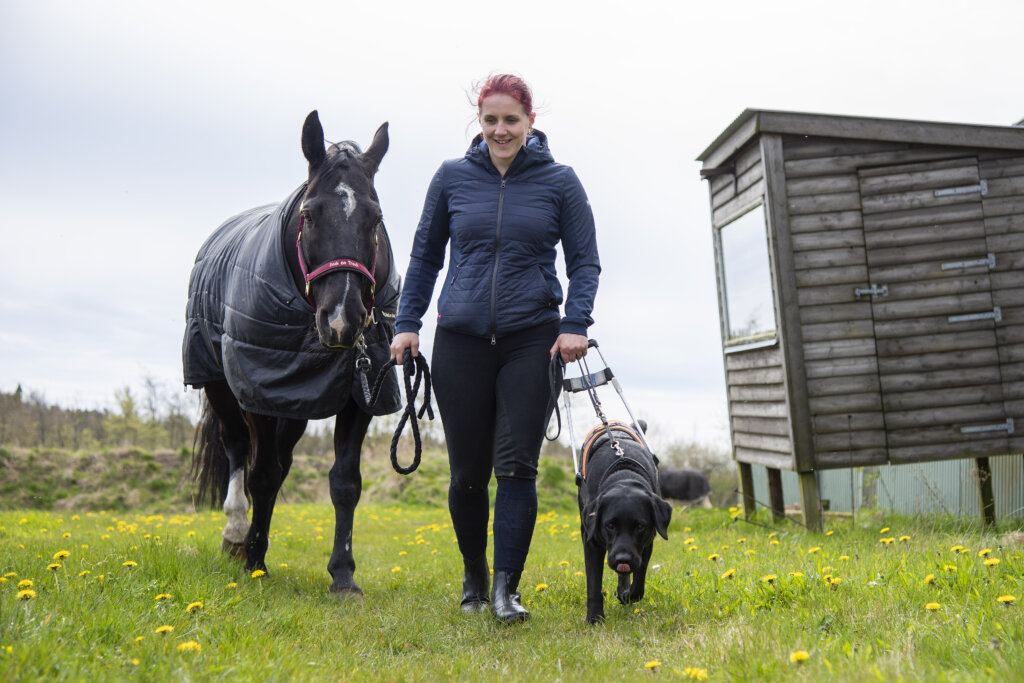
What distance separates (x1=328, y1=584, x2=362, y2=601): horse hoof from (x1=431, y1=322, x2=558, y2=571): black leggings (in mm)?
1070

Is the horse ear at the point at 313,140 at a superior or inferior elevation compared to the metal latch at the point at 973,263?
superior

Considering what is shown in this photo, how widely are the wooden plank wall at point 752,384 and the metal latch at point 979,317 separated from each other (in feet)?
5.36

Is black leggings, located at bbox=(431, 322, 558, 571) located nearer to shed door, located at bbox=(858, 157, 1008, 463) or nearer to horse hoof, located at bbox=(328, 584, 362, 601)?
horse hoof, located at bbox=(328, 584, 362, 601)

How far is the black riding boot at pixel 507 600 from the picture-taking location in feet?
10.8

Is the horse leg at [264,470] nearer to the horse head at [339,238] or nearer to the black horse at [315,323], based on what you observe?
the black horse at [315,323]

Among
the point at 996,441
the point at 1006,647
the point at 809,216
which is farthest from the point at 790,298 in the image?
the point at 1006,647

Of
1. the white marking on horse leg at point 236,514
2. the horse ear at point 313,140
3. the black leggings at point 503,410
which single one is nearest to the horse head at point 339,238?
the horse ear at point 313,140

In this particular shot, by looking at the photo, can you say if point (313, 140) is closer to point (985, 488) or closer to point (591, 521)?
point (591, 521)

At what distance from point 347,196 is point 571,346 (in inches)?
60.4

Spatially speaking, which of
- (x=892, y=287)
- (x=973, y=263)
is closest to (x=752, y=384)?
(x=892, y=287)

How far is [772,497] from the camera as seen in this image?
28.4 feet

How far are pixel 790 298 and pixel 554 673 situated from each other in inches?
218

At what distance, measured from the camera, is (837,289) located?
7316mm

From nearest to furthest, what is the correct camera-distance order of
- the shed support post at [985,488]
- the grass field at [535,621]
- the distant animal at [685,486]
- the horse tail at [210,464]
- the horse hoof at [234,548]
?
1. the grass field at [535,621]
2. the horse hoof at [234,548]
3. the horse tail at [210,464]
4. the shed support post at [985,488]
5. the distant animal at [685,486]
